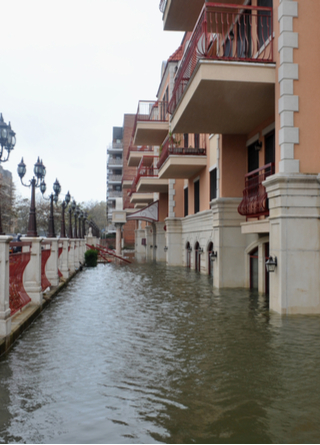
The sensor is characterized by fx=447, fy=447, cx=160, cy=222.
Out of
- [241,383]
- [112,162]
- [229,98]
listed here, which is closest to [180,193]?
[229,98]

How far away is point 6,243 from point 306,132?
6.31 metres

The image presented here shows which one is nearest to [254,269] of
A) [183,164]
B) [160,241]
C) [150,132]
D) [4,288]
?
[183,164]

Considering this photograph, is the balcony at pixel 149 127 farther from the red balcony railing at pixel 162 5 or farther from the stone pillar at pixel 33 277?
the stone pillar at pixel 33 277

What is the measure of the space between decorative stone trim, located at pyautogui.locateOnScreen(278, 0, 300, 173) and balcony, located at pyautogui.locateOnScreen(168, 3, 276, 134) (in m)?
0.44

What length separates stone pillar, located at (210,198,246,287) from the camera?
13883mm

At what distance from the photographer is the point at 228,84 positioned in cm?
980

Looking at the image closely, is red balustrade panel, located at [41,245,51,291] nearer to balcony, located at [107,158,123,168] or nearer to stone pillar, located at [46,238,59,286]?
stone pillar, located at [46,238,59,286]

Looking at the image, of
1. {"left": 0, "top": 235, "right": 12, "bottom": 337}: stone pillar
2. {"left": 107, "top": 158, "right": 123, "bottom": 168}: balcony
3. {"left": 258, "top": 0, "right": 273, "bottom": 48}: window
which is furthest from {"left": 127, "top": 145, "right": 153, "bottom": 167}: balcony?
{"left": 107, "top": 158, "right": 123, "bottom": 168}: balcony

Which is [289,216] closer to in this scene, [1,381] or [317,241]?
[317,241]

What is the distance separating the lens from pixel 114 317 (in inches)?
368

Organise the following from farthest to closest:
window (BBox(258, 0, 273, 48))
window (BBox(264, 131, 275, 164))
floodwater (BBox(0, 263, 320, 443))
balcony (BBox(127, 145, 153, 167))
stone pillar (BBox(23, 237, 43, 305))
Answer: balcony (BBox(127, 145, 153, 167)), window (BBox(264, 131, 275, 164)), window (BBox(258, 0, 273, 48)), stone pillar (BBox(23, 237, 43, 305)), floodwater (BBox(0, 263, 320, 443))

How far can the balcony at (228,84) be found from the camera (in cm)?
960

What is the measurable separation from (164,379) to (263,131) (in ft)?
29.1

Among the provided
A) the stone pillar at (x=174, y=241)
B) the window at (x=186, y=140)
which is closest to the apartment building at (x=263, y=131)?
the window at (x=186, y=140)
